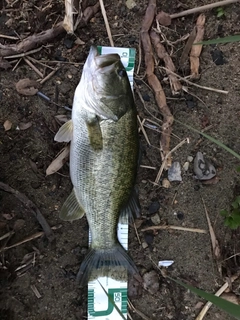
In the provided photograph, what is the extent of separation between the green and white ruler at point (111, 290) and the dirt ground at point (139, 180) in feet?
0.25

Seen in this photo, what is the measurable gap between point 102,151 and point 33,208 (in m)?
0.77

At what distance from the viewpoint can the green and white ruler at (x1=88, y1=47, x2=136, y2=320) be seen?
2799 millimetres

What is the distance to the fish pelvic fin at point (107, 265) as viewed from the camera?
2650 mm

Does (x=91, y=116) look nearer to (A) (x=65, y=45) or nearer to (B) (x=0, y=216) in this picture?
(A) (x=65, y=45)

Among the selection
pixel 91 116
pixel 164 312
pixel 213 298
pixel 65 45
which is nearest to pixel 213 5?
pixel 65 45

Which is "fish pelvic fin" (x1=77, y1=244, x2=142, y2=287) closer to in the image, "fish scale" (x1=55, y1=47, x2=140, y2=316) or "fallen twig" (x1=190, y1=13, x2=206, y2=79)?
"fish scale" (x1=55, y1=47, x2=140, y2=316)

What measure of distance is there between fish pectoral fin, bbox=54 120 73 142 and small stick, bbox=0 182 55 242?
55 centimetres

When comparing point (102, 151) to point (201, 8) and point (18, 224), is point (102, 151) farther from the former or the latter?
point (201, 8)

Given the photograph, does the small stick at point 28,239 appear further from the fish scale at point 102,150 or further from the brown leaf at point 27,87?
the brown leaf at point 27,87

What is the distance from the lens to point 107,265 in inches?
107

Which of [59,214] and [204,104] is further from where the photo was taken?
[204,104]

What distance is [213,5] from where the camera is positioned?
290cm

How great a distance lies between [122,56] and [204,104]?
0.77 metres

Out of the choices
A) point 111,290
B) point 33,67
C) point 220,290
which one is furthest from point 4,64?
point 220,290
